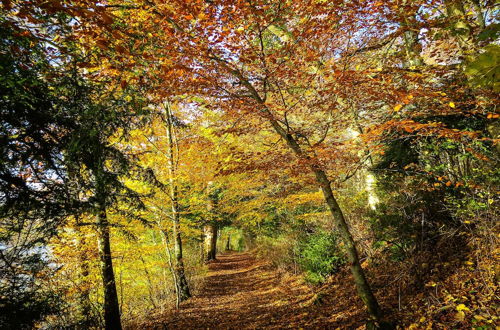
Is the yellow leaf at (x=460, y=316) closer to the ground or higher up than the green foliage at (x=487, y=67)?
closer to the ground

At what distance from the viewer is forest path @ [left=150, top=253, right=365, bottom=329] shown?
6504 mm

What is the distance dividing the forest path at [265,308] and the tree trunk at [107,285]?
49.3 inches

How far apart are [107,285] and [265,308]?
16.3 ft

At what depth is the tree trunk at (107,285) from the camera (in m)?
7.04

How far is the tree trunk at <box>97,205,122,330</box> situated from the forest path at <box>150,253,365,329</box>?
1.25 m

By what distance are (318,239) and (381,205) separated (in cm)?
320

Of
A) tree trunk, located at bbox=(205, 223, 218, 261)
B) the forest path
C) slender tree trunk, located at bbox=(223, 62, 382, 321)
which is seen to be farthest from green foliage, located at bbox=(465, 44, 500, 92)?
tree trunk, located at bbox=(205, 223, 218, 261)

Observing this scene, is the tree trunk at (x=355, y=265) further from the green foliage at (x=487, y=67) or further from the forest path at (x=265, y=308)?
the green foliage at (x=487, y=67)

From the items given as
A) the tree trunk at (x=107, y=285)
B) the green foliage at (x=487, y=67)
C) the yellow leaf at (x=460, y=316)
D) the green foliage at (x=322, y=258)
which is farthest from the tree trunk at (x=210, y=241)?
the green foliage at (x=487, y=67)

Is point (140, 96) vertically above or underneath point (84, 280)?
above

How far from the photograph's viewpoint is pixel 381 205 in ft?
24.0

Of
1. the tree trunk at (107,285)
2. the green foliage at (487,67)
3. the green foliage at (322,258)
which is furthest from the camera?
the green foliage at (322,258)

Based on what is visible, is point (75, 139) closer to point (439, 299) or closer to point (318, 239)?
point (439, 299)

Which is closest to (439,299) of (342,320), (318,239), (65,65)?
(342,320)
